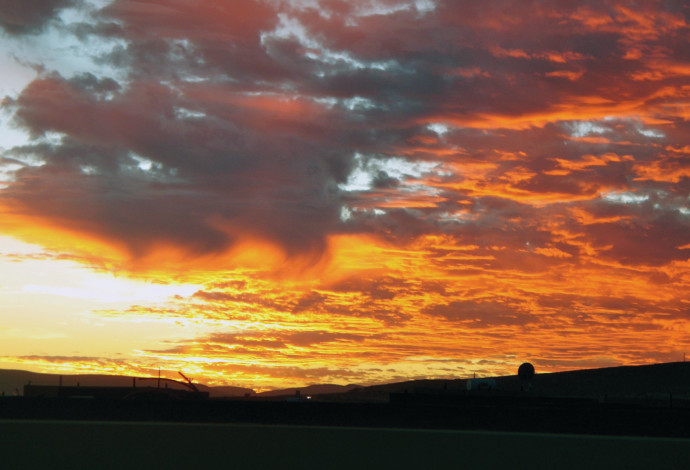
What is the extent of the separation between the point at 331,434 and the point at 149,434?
8.33 metres

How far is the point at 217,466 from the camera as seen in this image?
109ft

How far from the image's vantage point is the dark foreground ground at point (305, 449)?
33.8 m

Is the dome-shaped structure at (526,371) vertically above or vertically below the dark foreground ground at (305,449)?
above

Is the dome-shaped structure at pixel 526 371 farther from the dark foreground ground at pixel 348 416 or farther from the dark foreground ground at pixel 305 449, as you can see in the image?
the dark foreground ground at pixel 305 449

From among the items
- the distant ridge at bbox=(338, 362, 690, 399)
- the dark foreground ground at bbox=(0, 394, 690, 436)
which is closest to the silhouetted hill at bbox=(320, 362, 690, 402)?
the distant ridge at bbox=(338, 362, 690, 399)

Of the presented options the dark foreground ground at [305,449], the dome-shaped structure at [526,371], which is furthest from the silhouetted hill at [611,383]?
the dark foreground ground at [305,449]

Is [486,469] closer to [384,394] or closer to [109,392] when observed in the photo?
[109,392]

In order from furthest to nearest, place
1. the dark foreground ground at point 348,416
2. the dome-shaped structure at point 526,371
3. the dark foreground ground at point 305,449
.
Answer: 1. the dome-shaped structure at point 526,371
2. the dark foreground ground at point 348,416
3. the dark foreground ground at point 305,449

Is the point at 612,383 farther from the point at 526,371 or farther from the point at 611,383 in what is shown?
the point at 526,371

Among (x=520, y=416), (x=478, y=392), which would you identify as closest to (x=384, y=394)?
(x=478, y=392)

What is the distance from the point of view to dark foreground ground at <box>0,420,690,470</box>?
111 feet

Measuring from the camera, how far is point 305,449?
120ft

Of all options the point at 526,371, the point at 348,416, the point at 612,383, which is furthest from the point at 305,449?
the point at 612,383

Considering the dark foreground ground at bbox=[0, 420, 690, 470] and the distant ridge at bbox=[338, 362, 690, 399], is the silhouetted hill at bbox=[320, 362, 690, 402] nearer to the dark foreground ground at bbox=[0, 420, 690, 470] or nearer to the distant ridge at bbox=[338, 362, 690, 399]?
the distant ridge at bbox=[338, 362, 690, 399]
